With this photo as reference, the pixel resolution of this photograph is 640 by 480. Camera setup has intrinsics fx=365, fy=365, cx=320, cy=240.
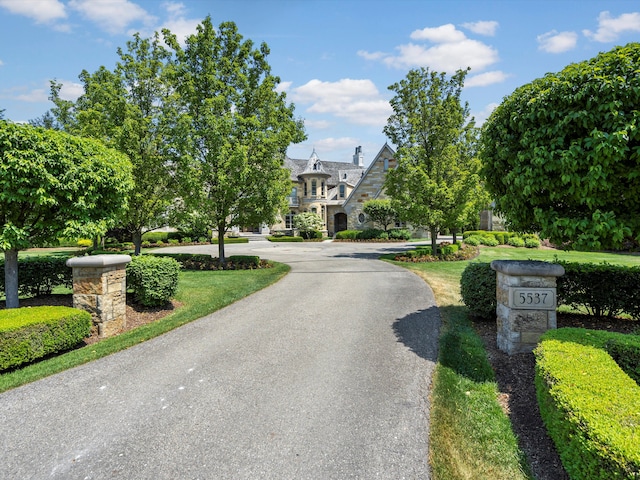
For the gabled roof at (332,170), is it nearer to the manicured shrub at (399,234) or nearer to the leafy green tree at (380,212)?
the leafy green tree at (380,212)

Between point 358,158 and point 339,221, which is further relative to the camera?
point 358,158

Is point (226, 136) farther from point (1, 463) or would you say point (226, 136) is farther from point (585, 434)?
point (585, 434)

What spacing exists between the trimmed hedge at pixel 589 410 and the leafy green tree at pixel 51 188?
336 inches

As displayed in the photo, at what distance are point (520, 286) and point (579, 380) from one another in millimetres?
2299

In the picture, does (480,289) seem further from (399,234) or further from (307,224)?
(307,224)

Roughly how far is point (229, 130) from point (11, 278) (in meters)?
8.89

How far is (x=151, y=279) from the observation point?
860 centimetres

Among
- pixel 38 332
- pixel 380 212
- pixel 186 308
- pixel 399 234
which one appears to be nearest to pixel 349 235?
pixel 380 212

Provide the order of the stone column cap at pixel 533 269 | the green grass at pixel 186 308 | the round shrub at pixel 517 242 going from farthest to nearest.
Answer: the round shrub at pixel 517 242
the green grass at pixel 186 308
the stone column cap at pixel 533 269

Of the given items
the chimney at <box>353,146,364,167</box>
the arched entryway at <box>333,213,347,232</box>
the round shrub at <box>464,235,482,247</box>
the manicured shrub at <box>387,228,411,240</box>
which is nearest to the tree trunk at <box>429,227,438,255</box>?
the round shrub at <box>464,235,482,247</box>

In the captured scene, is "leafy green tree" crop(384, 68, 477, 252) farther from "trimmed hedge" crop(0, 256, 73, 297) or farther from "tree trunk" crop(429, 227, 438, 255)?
"trimmed hedge" crop(0, 256, 73, 297)

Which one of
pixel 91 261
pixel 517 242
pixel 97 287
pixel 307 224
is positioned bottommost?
pixel 517 242

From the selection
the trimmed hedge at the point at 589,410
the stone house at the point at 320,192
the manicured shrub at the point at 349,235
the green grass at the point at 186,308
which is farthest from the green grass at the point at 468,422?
the stone house at the point at 320,192

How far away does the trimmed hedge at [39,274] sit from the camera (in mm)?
9172
